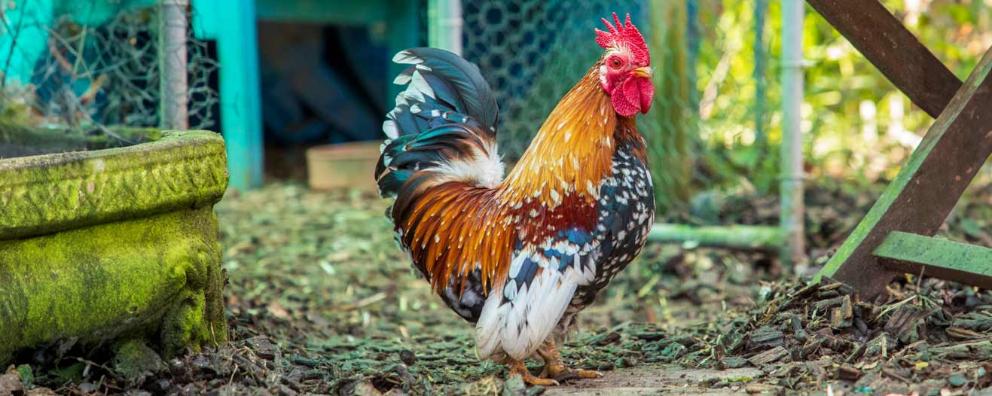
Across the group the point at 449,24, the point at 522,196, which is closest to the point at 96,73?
the point at 449,24

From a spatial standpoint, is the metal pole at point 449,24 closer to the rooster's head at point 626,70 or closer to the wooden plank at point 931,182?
the rooster's head at point 626,70

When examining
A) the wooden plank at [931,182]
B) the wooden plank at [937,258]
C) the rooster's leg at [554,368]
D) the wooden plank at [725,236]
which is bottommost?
the rooster's leg at [554,368]

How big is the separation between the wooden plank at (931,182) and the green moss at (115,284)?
6.21ft

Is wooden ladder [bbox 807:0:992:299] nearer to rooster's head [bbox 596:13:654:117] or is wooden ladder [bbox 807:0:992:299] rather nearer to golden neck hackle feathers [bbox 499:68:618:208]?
rooster's head [bbox 596:13:654:117]

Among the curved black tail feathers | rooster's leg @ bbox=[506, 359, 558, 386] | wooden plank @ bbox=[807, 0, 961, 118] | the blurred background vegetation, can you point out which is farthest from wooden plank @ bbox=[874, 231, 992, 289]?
the blurred background vegetation

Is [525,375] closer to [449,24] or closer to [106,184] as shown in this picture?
[106,184]

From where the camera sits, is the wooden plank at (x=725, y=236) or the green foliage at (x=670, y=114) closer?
the wooden plank at (x=725, y=236)

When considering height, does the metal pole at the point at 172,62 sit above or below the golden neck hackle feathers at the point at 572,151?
above

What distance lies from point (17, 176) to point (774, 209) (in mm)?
4048

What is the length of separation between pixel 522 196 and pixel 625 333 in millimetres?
943

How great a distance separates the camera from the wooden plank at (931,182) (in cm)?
319

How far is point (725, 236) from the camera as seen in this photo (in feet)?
16.7

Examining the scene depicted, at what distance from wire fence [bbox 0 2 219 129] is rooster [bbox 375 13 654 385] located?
1021 mm

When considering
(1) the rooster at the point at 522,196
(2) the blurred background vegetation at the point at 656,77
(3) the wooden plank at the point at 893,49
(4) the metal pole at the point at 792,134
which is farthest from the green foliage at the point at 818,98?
(1) the rooster at the point at 522,196
